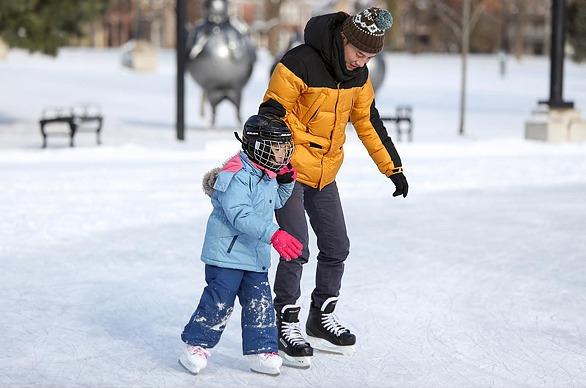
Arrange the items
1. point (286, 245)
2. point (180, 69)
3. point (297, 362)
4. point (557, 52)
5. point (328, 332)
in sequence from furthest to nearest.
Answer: point (557, 52), point (180, 69), point (328, 332), point (297, 362), point (286, 245)

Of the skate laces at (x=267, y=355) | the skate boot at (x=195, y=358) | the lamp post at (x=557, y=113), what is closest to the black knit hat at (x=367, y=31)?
the skate laces at (x=267, y=355)

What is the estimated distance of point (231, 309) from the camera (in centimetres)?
506

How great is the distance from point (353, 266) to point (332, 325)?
2.40 metres

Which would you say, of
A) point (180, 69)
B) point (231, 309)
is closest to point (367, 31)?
point (231, 309)

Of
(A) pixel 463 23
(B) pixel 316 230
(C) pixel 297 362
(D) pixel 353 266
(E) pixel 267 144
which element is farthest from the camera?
(A) pixel 463 23

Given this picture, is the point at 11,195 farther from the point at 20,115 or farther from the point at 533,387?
the point at 20,115

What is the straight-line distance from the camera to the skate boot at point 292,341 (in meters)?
5.30

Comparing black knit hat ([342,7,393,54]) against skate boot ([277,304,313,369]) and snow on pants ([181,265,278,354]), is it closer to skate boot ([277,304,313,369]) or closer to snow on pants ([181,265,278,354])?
snow on pants ([181,265,278,354])

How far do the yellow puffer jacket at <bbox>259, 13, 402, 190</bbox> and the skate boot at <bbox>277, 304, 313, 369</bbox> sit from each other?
59 cm

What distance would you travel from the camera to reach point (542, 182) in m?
13.1

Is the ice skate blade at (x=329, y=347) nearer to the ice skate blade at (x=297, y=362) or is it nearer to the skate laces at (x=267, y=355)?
the ice skate blade at (x=297, y=362)

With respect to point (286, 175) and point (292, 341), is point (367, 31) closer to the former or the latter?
point (286, 175)

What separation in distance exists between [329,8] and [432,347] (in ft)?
46.7

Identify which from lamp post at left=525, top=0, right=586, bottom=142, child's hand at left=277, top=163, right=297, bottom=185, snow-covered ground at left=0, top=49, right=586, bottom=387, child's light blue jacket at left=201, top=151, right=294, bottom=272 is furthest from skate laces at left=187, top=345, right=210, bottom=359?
lamp post at left=525, top=0, right=586, bottom=142
